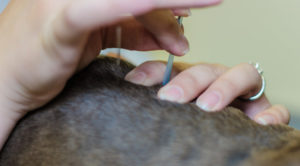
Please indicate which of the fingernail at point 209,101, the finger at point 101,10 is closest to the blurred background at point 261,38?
the fingernail at point 209,101

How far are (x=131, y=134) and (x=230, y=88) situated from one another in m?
0.23

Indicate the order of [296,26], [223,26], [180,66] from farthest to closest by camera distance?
[223,26] → [296,26] → [180,66]

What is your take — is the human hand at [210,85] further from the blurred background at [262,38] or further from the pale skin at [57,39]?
the blurred background at [262,38]

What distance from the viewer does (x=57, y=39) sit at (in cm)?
48

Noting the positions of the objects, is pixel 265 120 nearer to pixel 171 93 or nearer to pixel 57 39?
pixel 171 93

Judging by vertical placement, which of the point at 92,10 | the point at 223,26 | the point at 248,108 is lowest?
the point at 223,26

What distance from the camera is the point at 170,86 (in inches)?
23.8

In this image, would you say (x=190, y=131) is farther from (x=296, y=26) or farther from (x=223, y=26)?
(x=223, y=26)

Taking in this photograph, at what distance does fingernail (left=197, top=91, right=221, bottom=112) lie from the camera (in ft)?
1.86

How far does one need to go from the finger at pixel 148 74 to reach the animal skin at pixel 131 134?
22 mm

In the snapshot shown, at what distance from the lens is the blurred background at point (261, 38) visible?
1.87 meters

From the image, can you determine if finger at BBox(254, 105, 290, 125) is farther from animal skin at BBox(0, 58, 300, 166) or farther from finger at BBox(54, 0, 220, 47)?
finger at BBox(54, 0, 220, 47)

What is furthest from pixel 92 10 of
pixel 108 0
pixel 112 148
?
pixel 112 148

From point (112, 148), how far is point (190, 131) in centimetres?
10
